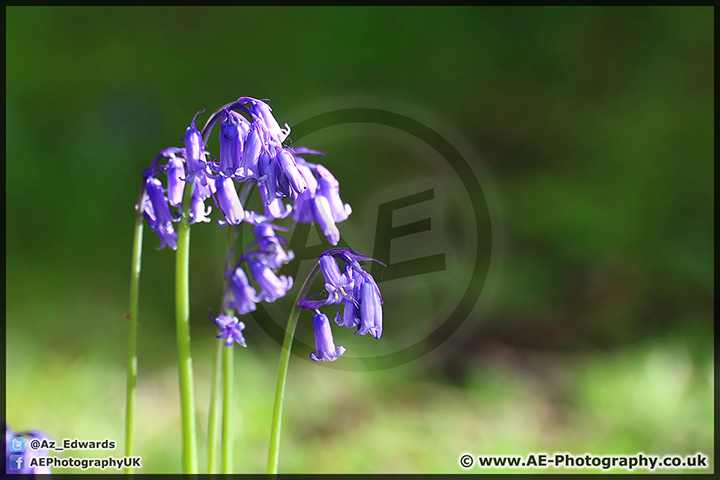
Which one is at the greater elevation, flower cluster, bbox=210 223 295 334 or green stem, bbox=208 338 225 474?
flower cluster, bbox=210 223 295 334

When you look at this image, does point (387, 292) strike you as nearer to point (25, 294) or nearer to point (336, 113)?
point (336, 113)

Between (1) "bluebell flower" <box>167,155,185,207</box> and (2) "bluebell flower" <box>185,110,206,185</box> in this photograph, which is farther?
(1) "bluebell flower" <box>167,155,185,207</box>

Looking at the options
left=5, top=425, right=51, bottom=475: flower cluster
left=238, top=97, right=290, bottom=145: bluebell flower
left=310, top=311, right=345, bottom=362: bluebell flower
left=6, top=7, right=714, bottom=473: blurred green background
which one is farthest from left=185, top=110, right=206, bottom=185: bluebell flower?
left=6, top=7, right=714, bottom=473: blurred green background

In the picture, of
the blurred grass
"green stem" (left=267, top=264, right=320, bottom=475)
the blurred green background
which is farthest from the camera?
the blurred green background

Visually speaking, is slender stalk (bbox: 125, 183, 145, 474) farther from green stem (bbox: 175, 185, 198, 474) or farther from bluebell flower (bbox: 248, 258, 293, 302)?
bluebell flower (bbox: 248, 258, 293, 302)

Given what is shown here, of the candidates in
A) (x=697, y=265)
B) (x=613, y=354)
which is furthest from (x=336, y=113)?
(x=697, y=265)

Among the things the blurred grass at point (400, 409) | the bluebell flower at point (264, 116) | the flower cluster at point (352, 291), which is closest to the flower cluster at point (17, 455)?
the flower cluster at point (352, 291)

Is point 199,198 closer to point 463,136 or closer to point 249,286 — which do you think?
point 249,286

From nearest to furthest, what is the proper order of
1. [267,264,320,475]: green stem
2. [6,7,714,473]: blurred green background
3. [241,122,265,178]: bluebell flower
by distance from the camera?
[241,122,265,178]: bluebell flower < [267,264,320,475]: green stem < [6,7,714,473]: blurred green background
